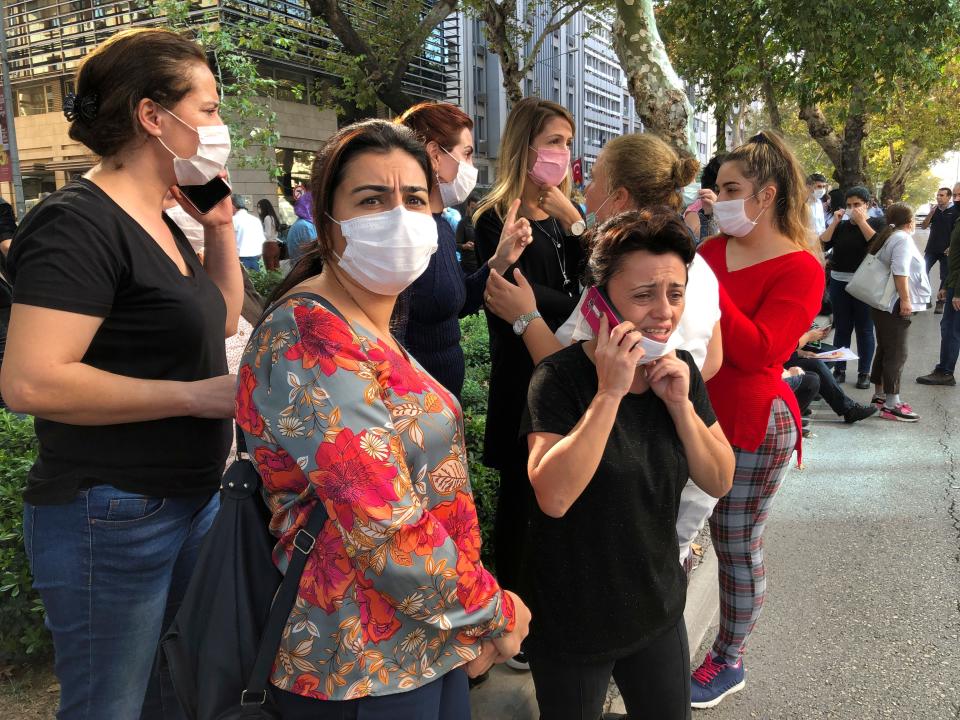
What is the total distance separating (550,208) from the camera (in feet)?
8.97

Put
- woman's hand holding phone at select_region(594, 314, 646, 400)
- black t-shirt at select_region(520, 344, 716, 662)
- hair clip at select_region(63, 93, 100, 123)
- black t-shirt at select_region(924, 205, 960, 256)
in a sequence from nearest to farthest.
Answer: hair clip at select_region(63, 93, 100, 123) → woman's hand holding phone at select_region(594, 314, 646, 400) → black t-shirt at select_region(520, 344, 716, 662) → black t-shirt at select_region(924, 205, 960, 256)

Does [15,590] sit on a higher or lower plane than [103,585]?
lower

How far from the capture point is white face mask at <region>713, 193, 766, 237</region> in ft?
8.69

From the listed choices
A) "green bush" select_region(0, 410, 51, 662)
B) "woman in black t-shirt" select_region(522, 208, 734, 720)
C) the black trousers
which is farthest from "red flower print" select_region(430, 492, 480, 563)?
"green bush" select_region(0, 410, 51, 662)

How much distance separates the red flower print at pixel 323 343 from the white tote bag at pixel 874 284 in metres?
7.21

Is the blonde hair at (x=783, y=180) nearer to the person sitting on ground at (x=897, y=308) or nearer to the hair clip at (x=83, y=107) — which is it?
the hair clip at (x=83, y=107)

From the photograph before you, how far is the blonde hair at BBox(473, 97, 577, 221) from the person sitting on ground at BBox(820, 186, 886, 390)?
6265mm

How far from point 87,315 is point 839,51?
9832 mm

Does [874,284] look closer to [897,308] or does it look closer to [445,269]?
[897,308]

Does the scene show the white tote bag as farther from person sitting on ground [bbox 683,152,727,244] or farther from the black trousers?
the black trousers

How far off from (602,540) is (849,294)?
714 cm

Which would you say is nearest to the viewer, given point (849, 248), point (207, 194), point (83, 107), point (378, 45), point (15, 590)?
point (83, 107)

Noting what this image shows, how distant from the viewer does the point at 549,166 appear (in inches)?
110

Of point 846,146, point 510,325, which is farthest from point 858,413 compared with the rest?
point 846,146
